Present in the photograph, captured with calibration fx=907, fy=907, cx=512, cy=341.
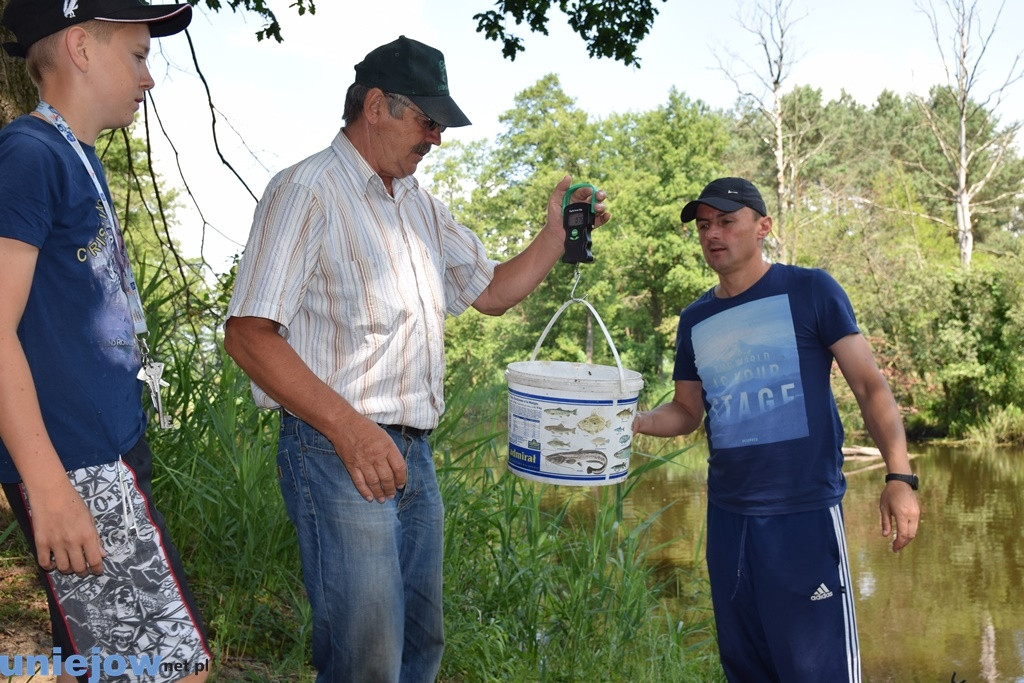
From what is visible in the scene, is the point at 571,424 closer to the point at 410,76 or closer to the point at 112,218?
the point at 410,76

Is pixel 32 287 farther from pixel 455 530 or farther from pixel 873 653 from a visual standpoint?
pixel 873 653

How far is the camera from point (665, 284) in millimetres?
28359

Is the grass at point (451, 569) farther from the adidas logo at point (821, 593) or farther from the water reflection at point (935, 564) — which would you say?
the water reflection at point (935, 564)

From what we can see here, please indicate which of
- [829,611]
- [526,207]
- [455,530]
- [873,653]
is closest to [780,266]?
[829,611]

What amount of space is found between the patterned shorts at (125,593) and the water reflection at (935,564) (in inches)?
196

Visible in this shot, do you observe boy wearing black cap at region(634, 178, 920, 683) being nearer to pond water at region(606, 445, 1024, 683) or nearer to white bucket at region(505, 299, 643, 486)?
white bucket at region(505, 299, 643, 486)

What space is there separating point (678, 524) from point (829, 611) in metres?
11.3

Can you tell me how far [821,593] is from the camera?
2480 mm

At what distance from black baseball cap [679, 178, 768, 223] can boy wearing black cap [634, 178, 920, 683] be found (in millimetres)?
16

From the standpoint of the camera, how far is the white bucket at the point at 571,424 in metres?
2.30

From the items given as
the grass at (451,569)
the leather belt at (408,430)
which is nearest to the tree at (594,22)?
the grass at (451,569)

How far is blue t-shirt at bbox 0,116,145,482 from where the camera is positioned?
153 centimetres

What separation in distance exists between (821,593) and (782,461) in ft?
1.21

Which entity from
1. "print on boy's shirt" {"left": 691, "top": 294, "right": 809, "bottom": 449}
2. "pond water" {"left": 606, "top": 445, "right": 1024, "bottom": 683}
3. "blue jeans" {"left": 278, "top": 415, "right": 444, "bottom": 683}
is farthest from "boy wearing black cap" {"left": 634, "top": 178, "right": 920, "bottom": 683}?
"pond water" {"left": 606, "top": 445, "right": 1024, "bottom": 683}
